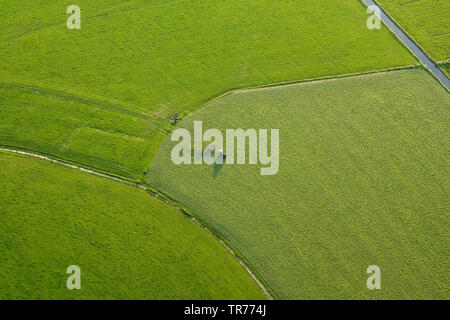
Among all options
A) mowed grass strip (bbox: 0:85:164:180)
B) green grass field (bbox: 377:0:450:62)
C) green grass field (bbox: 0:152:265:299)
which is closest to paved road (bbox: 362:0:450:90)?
green grass field (bbox: 377:0:450:62)

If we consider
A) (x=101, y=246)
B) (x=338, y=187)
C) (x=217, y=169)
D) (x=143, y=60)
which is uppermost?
(x=143, y=60)

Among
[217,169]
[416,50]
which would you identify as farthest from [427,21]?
[217,169]

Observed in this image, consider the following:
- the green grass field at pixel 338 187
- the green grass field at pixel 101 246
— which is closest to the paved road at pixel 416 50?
the green grass field at pixel 338 187

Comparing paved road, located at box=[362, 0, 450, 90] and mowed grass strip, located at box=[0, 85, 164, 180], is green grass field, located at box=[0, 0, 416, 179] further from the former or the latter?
paved road, located at box=[362, 0, 450, 90]

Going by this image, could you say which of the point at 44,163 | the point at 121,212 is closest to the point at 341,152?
the point at 121,212

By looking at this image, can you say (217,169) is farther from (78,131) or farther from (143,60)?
(143,60)
